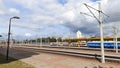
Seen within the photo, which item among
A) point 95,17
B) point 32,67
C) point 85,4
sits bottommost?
point 32,67

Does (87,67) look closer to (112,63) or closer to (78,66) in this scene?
(78,66)

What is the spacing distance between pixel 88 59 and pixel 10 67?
429 inches

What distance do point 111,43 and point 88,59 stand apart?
2997 centimetres

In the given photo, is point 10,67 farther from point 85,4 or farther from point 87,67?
point 85,4

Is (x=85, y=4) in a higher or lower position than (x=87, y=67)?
higher

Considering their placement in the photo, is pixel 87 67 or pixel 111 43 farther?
pixel 111 43

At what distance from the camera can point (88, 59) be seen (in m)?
24.7

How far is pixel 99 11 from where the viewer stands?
900 inches

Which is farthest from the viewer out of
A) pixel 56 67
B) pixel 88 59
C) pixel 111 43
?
pixel 111 43

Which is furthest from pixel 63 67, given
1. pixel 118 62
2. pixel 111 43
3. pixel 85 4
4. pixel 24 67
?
pixel 111 43

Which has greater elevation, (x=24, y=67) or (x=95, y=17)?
(x=95, y=17)

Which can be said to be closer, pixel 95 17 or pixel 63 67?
pixel 63 67

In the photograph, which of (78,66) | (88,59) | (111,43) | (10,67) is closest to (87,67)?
(78,66)

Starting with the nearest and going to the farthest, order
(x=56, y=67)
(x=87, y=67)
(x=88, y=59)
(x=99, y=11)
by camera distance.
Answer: (x=87, y=67) → (x=56, y=67) → (x=99, y=11) → (x=88, y=59)
